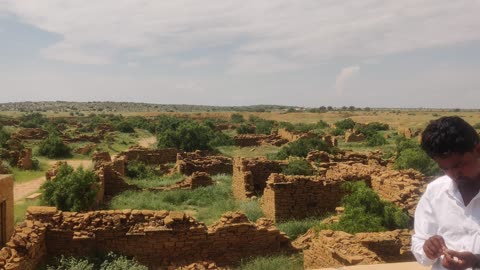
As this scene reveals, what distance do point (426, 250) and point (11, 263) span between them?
19.0 feet

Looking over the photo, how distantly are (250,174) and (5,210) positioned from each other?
7.27 m

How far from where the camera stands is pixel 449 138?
2742 millimetres

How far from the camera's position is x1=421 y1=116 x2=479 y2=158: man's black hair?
2.73 metres

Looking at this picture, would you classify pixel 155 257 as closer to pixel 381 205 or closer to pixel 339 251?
pixel 339 251

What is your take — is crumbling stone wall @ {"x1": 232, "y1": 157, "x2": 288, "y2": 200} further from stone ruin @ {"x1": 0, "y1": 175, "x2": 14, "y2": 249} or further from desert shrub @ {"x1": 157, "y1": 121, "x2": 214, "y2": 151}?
desert shrub @ {"x1": 157, "y1": 121, "x2": 214, "y2": 151}

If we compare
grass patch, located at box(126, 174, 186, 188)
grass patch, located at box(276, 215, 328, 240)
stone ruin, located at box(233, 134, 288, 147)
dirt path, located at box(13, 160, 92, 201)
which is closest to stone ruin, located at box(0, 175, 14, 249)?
grass patch, located at box(276, 215, 328, 240)

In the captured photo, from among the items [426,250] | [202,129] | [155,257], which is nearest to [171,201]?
[155,257]

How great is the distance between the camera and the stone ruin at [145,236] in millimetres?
8133

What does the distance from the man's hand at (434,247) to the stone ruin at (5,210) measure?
8.53 meters

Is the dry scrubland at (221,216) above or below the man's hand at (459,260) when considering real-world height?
below

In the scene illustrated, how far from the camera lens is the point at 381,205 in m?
9.81

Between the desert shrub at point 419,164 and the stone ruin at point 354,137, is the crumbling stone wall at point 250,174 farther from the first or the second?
the stone ruin at point 354,137

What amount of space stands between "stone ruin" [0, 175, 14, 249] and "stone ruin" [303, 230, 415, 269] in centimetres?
591

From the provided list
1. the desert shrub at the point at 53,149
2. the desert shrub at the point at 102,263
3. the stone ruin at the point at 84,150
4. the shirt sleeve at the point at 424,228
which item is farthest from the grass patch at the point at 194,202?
the stone ruin at the point at 84,150
